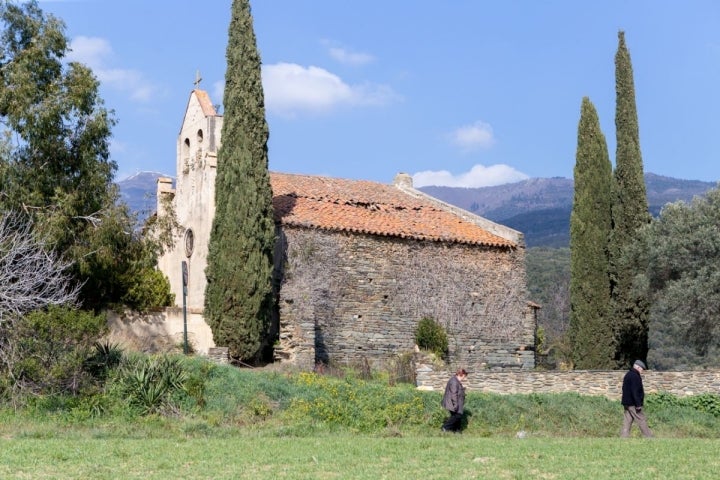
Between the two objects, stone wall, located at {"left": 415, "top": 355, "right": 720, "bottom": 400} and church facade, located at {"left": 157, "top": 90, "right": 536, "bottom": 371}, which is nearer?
stone wall, located at {"left": 415, "top": 355, "right": 720, "bottom": 400}

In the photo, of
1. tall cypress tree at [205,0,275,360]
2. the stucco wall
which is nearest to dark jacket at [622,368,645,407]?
tall cypress tree at [205,0,275,360]

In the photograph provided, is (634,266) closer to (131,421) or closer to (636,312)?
(636,312)

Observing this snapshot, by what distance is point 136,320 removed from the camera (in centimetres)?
2925

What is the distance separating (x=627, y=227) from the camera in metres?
32.3

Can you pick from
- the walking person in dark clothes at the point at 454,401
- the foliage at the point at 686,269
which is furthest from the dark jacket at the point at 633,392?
the foliage at the point at 686,269

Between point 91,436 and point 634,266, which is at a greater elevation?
point 634,266

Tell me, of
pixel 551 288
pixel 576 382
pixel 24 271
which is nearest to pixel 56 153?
pixel 24 271

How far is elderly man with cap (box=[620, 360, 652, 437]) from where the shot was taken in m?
20.3

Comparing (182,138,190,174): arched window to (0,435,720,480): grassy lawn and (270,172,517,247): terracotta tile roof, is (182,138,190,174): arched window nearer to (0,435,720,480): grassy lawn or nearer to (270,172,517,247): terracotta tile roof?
(270,172,517,247): terracotta tile roof

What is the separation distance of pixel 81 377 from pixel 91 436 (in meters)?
3.66

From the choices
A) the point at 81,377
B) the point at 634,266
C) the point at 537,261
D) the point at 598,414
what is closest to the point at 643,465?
the point at 598,414

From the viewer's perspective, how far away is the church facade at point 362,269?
31141 millimetres

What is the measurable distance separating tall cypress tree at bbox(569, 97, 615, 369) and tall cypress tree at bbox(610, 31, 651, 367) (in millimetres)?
372

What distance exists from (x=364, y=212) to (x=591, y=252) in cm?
812
